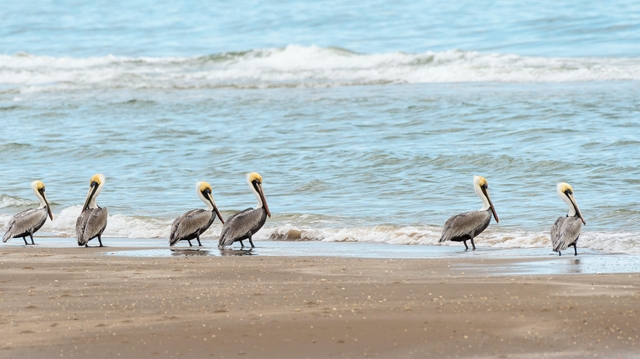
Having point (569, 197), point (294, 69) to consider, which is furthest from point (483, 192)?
point (294, 69)

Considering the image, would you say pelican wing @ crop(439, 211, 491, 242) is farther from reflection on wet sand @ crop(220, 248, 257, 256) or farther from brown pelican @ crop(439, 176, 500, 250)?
reflection on wet sand @ crop(220, 248, 257, 256)

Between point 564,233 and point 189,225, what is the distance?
146 inches

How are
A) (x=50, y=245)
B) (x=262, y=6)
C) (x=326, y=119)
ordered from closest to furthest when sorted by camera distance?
1. (x=50, y=245)
2. (x=326, y=119)
3. (x=262, y=6)

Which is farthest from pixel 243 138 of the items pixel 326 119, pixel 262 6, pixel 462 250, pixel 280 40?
pixel 262 6

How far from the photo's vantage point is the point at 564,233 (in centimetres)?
874

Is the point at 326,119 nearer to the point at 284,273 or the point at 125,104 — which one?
the point at 125,104

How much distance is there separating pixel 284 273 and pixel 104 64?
90.7ft

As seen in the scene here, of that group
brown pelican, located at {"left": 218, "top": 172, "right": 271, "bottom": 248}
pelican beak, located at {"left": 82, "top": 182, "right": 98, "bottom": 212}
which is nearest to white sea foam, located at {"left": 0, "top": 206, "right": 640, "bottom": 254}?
brown pelican, located at {"left": 218, "top": 172, "right": 271, "bottom": 248}

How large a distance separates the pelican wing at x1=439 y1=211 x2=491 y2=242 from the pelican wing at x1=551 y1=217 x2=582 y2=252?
37.1 inches

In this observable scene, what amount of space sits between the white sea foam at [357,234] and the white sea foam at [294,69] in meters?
13.3

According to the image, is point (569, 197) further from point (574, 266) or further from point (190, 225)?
point (190, 225)

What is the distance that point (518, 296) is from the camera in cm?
593

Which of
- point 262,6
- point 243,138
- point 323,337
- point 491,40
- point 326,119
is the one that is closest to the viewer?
point 323,337

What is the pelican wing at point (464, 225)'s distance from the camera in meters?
9.49
